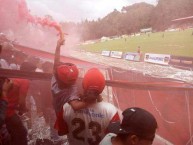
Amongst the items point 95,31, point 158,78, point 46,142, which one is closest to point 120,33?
point 95,31

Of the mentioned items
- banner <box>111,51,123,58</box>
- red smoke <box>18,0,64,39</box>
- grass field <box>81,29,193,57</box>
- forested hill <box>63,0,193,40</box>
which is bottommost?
banner <box>111,51,123,58</box>

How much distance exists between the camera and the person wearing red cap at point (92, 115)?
2.72m

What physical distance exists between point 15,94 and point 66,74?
124 centimetres

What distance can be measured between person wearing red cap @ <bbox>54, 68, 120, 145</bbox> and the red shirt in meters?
1.38

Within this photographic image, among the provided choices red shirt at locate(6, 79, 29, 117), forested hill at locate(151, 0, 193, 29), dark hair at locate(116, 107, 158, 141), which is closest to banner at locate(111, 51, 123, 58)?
forested hill at locate(151, 0, 193, 29)

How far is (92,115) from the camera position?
2.72m

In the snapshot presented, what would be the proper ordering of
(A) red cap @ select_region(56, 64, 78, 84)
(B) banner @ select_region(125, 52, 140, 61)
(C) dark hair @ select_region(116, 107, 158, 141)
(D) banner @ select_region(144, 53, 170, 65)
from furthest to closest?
(B) banner @ select_region(125, 52, 140, 61) → (D) banner @ select_region(144, 53, 170, 65) → (A) red cap @ select_region(56, 64, 78, 84) → (C) dark hair @ select_region(116, 107, 158, 141)

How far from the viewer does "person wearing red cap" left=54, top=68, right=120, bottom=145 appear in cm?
272

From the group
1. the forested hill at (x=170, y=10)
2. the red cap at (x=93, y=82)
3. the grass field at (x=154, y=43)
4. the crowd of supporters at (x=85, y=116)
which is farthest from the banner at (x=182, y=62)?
the forested hill at (x=170, y=10)

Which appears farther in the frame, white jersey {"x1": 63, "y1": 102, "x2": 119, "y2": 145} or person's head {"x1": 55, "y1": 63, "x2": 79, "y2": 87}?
person's head {"x1": 55, "y1": 63, "x2": 79, "y2": 87}

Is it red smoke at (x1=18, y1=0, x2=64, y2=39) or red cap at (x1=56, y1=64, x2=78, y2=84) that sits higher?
red smoke at (x1=18, y1=0, x2=64, y2=39)

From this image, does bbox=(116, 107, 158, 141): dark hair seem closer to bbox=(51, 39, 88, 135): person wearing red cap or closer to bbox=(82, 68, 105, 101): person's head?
bbox=(82, 68, 105, 101): person's head

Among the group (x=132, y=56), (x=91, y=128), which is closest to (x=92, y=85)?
(x=91, y=128)

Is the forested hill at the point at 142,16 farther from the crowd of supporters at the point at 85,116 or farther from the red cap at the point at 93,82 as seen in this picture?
the red cap at the point at 93,82
